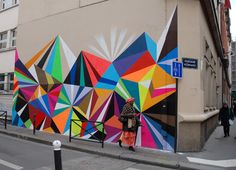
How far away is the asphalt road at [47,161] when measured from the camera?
7434mm

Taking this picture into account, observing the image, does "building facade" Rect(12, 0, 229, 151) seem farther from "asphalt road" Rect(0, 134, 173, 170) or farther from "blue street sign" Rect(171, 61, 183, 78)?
"asphalt road" Rect(0, 134, 173, 170)

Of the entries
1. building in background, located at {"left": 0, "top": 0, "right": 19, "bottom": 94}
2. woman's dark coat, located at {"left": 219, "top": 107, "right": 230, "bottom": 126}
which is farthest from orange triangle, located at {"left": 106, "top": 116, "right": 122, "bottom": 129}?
building in background, located at {"left": 0, "top": 0, "right": 19, "bottom": 94}

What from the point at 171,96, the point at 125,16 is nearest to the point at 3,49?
the point at 125,16

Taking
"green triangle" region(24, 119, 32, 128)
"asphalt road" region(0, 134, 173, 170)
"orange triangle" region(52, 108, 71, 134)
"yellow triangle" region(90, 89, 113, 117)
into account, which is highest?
"yellow triangle" region(90, 89, 113, 117)

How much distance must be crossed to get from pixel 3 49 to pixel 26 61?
4.37 metres

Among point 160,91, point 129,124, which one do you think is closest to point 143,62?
point 160,91

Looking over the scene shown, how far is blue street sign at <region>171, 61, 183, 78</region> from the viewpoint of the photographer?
934 cm

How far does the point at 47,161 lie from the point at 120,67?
4583 mm

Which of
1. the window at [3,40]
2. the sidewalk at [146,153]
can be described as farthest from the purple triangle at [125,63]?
the window at [3,40]

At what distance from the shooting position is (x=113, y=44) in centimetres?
1129

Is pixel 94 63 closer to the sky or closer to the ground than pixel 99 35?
closer to the ground

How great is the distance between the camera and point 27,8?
15852 mm

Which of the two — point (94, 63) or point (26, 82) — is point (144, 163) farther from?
point (26, 82)

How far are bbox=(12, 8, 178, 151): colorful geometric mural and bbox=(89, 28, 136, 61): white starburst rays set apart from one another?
212 mm
